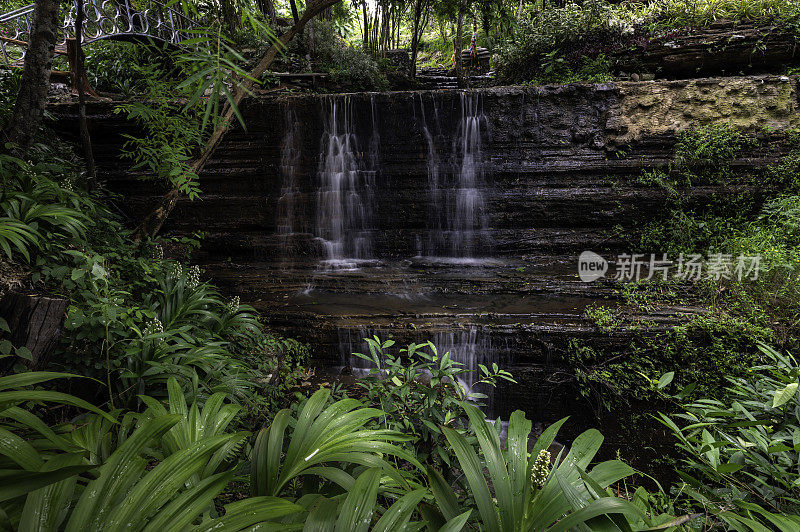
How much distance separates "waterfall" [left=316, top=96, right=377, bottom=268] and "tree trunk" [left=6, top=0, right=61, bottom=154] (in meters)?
4.43

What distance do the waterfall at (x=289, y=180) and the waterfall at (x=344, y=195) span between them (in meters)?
0.50

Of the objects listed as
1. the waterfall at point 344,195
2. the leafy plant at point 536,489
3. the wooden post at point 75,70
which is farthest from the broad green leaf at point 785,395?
the waterfall at point 344,195

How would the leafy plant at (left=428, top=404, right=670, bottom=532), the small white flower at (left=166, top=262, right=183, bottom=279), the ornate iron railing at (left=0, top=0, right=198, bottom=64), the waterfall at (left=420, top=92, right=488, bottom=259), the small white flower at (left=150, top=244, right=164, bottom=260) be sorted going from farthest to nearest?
the waterfall at (left=420, top=92, right=488, bottom=259) < the ornate iron railing at (left=0, top=0, right=198, bottom=64) < the small white flower at (left=150, top=244, right=164, bottom=260) < the small white flower at (left=166, top=262, right=183, bottom=279) < the leafy plant at (left=428, top=404, right=670, bottom=532)

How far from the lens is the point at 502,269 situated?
6230mm

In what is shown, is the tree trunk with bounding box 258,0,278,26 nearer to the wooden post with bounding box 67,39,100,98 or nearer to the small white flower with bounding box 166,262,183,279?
the wooden post with bounding box 67,39,100,98

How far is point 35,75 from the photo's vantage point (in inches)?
116

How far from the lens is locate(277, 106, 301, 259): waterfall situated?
714 centimetres

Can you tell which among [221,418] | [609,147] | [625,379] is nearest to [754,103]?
[609,147]

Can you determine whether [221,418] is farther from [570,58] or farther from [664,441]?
[570,58]

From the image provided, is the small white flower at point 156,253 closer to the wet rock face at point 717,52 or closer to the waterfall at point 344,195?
the waterfall at point 344,195

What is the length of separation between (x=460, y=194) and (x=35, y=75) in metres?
5.92

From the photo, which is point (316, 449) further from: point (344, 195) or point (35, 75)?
point (344, 195)

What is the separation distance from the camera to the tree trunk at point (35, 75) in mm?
2797

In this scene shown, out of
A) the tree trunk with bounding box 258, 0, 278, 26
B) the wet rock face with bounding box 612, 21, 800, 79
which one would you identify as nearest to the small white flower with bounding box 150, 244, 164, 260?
the tree trunk with bounding box 258, 0, 278, 26
